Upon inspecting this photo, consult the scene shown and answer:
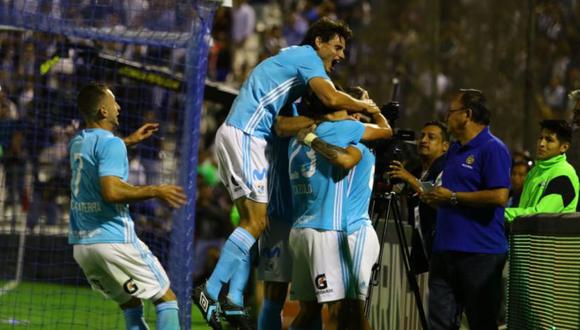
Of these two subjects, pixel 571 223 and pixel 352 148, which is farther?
pixel 352 148

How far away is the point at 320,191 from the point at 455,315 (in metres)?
1.54

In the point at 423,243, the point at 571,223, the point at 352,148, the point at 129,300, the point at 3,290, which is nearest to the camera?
the point at 571,223

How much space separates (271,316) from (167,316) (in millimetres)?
755

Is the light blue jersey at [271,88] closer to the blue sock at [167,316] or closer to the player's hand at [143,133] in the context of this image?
the player's hand at [143,133]

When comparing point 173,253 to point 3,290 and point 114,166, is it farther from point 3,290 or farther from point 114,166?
point 114,166

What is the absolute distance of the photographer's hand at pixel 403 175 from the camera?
8.14 meters

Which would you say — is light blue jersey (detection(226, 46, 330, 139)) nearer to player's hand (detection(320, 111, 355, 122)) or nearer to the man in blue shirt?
player's hand (detection(320, 111, 355, 122))

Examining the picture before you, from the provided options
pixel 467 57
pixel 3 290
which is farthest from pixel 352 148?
pixel 467 57

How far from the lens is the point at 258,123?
780 centimetres

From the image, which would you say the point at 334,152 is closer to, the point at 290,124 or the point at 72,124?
the point at 290,124

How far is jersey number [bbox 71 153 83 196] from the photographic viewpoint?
25.8 feet

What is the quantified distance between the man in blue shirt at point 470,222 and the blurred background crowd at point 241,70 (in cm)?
379

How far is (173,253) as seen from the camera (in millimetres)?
12422

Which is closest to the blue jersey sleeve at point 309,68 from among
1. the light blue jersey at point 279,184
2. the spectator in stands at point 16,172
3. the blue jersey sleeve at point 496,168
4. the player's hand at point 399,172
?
the light blue jersey at point 279,184
